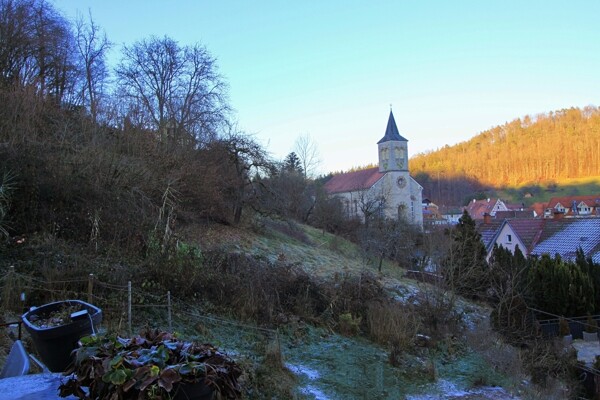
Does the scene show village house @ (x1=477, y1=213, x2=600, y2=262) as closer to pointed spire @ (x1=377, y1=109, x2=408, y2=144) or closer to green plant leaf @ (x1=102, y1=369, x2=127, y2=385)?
green plant leaf @ (x1=102, y1=369, x2=127, y2=385)

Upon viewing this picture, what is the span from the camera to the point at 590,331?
16.2 meters

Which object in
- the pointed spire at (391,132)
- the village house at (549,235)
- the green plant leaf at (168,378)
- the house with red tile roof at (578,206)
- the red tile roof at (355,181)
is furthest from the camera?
the house with red tile roof at (578,206)

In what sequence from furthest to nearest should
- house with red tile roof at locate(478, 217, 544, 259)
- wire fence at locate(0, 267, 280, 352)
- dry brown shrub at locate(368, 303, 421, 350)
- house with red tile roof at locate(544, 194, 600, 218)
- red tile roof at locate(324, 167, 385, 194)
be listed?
house with red tile roof at locate(544, 194, 600, 218)
red tile roof at locate(324, 167, 385, 194)
house with red tile roof at locate(478, 217, 544, 259)
dry brown shrub at locate(368, 303, 421, 350)
wire fence at locate(0, 267, 280, 352)

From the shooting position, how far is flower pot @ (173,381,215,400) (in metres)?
2.39

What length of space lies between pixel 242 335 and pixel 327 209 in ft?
91.8

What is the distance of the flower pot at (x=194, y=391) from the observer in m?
2.39

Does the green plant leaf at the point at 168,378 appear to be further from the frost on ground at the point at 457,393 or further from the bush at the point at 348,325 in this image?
the bush at the point at 348,325

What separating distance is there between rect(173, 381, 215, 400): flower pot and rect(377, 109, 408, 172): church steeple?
193 ft

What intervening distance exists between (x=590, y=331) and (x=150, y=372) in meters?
18.1

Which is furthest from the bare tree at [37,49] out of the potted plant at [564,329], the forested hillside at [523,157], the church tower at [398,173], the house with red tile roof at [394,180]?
the forested hillside at [523,157]

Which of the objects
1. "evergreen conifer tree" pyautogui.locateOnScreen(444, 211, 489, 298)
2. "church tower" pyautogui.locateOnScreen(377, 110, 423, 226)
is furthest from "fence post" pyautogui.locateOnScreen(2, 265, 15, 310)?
"church tower" pyautogui.locateOnScreen(377, 110, 423, 226)

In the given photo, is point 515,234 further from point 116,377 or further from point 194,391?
point 116,377

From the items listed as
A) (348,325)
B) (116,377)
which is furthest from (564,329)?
(116,377)

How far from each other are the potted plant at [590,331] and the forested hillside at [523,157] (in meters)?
81.8
